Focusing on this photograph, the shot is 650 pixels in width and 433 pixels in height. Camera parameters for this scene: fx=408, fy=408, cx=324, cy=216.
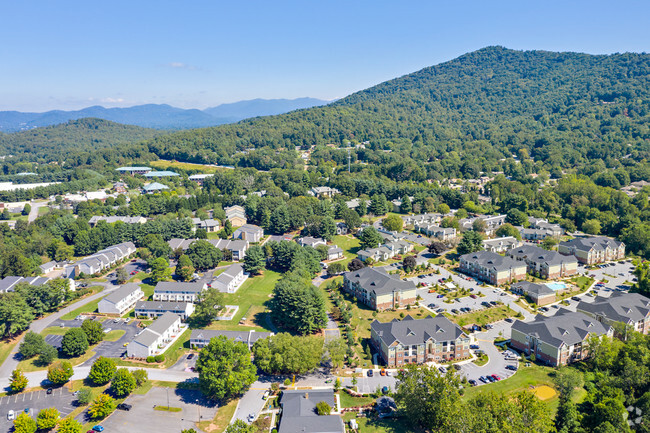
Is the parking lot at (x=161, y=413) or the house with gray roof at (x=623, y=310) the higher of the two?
the house with gray roof at (x=623, y=310)

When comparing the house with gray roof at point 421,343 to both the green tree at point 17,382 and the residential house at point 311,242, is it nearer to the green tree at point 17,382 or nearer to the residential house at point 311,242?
the residential house at point 311,242

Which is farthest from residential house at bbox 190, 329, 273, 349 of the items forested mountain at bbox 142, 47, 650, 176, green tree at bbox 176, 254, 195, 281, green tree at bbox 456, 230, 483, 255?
forested mountain at bbox 142, 47, 650, 176

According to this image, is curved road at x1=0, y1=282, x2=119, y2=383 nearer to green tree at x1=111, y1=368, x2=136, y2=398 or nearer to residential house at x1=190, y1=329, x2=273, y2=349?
green tree at x1=111, y1=368, x2=136, y2=398

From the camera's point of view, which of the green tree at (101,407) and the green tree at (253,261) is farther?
the green tree at (253,261)

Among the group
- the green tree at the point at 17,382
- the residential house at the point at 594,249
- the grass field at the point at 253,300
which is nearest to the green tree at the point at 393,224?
the grass field at the point at 253,300

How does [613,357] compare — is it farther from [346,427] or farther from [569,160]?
[569,160]
